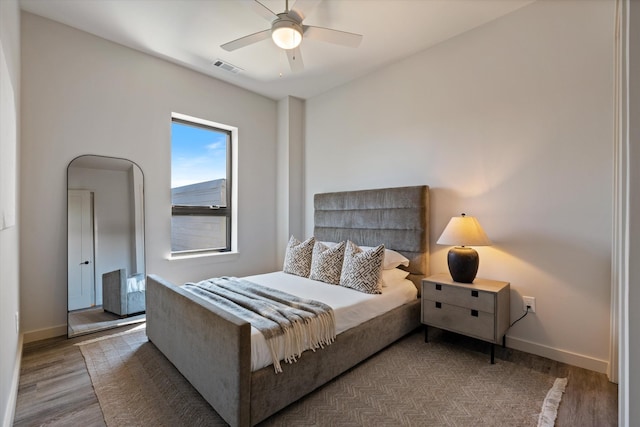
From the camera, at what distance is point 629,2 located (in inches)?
43.4

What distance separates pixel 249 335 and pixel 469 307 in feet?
6.21

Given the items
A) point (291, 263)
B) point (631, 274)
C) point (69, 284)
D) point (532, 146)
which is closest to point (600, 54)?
point (532, 146)

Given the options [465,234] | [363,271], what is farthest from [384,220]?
[465,234]

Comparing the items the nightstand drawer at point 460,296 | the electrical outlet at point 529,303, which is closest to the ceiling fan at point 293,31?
the nightstand drawer at point 460,296

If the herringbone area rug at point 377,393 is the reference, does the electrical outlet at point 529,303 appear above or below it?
above

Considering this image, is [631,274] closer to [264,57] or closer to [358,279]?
[358,279]

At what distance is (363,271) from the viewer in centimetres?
280

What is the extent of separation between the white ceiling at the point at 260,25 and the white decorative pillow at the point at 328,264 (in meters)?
2.19

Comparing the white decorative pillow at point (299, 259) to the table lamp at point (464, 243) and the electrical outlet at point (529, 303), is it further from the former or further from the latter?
the electrical outlet at point (529, 303)

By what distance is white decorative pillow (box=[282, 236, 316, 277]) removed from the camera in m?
3.37

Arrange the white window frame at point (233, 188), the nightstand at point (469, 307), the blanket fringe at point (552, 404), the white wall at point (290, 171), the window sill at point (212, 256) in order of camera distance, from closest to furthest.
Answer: the blanket fringe at point (552, 404)
the nightstand at point (469, 307)
the window sill at point (212, 256)
the white window frame at point (233, 188)
the white wall at point (290, 171)

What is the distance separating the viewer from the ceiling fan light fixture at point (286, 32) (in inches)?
90.5

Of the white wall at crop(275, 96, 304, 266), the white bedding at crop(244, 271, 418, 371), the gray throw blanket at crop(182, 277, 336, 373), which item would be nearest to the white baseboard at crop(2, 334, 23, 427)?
the gray throw blanket at crop(182, 277, 336, 373)

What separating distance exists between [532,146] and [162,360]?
364 centimetres
